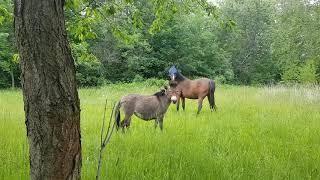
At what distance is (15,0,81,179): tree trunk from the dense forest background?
264cm

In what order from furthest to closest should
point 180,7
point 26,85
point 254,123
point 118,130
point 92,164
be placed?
point 254,123, point 118,130, point 180,7, point 92,164, point 26,85

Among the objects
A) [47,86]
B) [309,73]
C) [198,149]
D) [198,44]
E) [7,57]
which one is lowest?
[198,149]

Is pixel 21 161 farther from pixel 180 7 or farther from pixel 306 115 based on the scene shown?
pixel 306 115

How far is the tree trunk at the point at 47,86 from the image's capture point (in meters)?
2.59

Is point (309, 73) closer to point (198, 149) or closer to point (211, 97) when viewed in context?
point (211, 97)

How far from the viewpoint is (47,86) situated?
2596 mm

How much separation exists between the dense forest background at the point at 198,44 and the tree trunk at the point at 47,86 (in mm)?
2641

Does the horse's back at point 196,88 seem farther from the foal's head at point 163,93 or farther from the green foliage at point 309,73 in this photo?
the green foliage at point 309,73

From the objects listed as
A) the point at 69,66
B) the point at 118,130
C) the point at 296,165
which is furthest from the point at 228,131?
the point at 69,66

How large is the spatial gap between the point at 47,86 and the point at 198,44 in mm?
39718

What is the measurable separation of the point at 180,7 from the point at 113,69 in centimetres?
3066

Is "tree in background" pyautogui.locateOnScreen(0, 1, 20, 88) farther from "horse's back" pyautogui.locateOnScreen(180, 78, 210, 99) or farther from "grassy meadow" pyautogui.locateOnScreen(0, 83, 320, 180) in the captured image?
"grassy meadow" pyautogui.locateOnScreen(0, 83, 320, 180)

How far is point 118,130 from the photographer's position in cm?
844

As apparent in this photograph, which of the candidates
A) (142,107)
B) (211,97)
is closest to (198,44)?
(211,97)
